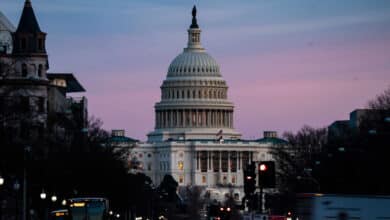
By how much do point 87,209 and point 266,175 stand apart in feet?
83.6

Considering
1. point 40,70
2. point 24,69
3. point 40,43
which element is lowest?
point 24,69

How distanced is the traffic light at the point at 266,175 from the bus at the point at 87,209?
80.2 feet

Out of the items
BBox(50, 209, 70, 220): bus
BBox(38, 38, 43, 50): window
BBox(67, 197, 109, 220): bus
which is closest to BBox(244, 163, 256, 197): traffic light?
BBox(67, 197, 109, 220): bus

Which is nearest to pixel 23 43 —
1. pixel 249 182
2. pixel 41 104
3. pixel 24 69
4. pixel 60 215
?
pixel 24 69

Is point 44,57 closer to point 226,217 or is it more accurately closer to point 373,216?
point 226,217

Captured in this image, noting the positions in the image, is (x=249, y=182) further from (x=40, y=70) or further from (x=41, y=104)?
(x=40, y=70)

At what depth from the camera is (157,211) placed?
193 metres

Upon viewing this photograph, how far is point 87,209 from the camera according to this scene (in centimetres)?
7606

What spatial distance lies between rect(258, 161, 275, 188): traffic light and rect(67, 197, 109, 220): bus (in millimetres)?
24444

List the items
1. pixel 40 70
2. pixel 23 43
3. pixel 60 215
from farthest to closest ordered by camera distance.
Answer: pixel 40 70, pixel 23 43, pixel 60 215

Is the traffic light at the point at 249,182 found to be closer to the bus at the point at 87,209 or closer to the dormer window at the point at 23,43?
the bus at the point at 87,209

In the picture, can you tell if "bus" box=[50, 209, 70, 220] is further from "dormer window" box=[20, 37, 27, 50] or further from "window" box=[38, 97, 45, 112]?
"dormer window" box=[20, 37, 27, 50]

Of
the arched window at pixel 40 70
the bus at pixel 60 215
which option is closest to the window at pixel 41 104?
the arched window at pixel 40 70

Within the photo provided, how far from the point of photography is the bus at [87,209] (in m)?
75.8
